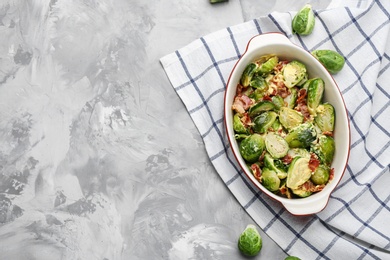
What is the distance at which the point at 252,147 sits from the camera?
5.50 feet

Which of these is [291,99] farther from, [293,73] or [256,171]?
[256,171]

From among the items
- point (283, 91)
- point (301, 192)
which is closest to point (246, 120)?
point (283, 91)

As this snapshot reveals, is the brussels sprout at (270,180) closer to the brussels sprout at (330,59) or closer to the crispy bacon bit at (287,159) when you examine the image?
the crispy bacon bit at (287,159)

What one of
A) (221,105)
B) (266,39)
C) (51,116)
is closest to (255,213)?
(221,105)

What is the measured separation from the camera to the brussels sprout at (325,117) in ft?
5.66

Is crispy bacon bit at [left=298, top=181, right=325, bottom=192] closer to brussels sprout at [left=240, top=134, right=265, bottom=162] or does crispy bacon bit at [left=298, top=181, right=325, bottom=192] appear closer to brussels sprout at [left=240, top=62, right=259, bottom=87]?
brussels sprout at [left=240, top=134, right=265, bottom=162]

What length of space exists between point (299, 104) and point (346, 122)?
0.14 metres

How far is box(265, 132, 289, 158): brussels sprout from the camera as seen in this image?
170 centimetres

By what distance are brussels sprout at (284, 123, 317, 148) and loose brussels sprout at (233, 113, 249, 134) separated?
119 mm

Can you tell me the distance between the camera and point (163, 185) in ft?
5.90

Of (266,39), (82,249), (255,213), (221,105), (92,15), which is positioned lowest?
(255,213)

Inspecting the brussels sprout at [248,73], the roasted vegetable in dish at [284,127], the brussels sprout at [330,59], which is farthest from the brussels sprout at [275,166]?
the brussels sprout at [330,59]

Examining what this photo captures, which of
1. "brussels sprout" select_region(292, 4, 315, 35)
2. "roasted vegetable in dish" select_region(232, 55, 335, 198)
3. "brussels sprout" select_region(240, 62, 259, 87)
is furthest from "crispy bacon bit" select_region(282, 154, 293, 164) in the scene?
"brussels sprout" select_region(292, 4, 315, 35)

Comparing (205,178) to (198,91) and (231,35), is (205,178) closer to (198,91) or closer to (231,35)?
(198,91)
